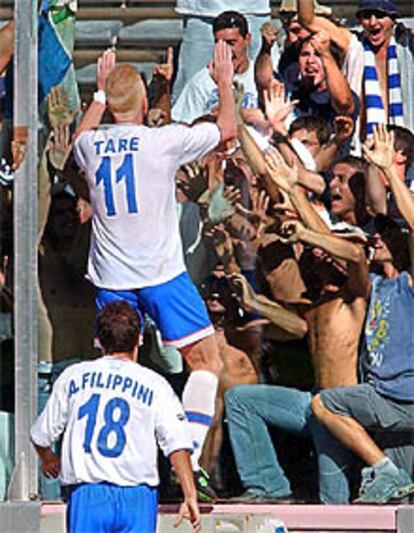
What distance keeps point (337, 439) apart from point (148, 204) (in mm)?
1430

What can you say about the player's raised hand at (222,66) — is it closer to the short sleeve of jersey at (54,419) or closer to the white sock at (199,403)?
the white sock at (199,403)

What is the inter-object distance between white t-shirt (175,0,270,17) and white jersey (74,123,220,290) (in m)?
0.70

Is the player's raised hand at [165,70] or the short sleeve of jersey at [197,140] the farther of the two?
the player's raised hand at [165,70]

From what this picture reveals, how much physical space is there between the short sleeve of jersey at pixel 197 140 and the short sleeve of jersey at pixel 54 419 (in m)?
1.45

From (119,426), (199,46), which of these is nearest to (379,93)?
(199,46)

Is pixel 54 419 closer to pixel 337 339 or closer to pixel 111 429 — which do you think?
pixel 111 429

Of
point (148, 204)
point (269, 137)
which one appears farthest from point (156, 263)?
point (269, 137)

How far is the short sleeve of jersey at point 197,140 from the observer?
31.4 feet

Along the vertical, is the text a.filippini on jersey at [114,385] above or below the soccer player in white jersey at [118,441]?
above

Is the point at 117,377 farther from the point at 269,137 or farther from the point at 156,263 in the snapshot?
the point at 269,137

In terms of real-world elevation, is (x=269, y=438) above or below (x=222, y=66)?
below

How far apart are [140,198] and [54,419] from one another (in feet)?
4.55

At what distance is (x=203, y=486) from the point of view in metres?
9.62

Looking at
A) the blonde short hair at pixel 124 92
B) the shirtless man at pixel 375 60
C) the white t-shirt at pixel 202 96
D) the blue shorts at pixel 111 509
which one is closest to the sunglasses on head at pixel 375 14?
the shirtless man at pixel 375 60
